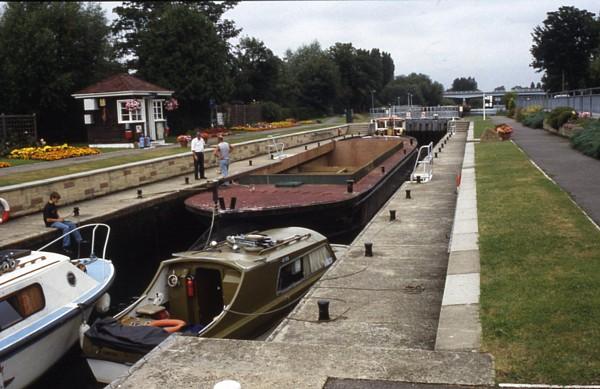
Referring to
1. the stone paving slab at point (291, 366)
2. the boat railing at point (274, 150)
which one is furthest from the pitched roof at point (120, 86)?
the stone paving slab at point (291, 366)

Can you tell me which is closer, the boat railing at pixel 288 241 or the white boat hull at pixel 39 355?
the white boat hull at pixel 39 355

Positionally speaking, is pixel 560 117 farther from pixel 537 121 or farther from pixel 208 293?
pixel 208 293

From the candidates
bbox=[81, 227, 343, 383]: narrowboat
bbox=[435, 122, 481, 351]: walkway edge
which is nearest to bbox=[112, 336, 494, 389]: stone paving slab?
bbox=[435, 122, 481, 351]: walkway edge

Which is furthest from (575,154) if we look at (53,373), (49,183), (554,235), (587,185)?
(53,373)

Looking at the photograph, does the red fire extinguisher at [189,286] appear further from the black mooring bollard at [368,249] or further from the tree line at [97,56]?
the tree line at [97,56]

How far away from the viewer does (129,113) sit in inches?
1352

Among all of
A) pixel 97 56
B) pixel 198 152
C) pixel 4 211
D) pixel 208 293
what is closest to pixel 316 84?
pixel 97 56

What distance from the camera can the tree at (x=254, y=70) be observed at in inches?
2790

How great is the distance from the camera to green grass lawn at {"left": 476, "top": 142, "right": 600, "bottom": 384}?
5.63m

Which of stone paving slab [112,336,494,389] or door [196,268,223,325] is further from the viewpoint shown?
door [196,268,223,325]

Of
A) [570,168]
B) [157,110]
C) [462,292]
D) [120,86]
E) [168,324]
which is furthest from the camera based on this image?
[157,110]

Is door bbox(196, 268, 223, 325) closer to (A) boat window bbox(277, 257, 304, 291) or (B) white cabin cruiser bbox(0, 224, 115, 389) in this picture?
(A) boat window bbox(277, 257, 304, 291)

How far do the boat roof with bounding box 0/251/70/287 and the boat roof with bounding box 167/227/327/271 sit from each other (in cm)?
198

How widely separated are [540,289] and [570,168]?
12.5 m
